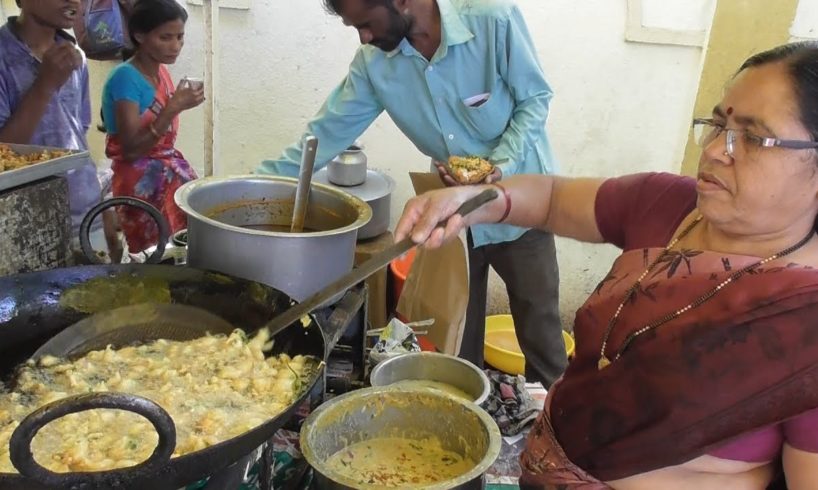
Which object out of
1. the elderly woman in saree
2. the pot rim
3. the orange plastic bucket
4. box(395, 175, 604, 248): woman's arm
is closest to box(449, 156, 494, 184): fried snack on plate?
box(395, 175, 604, 248): woman's arm

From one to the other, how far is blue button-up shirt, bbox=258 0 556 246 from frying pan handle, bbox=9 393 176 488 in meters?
1.59

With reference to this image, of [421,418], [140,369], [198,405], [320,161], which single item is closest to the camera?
[198,405]

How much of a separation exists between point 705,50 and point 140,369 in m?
3.36

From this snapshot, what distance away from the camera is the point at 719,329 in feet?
3.97

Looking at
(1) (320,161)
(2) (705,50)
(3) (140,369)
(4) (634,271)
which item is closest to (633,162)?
(2) (705,50)

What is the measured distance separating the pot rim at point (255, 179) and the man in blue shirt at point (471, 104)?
1.47ft

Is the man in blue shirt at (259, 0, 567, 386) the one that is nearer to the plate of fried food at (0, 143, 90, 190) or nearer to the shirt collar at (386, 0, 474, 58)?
the shirt collar at (386, 0, 474, 58)

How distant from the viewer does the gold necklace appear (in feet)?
4.07

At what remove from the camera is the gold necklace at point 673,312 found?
1241 mm

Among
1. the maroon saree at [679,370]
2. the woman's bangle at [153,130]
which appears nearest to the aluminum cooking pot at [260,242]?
the maroon saree at [679,370]

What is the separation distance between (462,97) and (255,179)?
104 centimetres

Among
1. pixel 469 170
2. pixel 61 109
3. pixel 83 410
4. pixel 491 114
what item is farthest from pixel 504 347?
pixel 83 410

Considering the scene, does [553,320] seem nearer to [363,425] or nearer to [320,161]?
[320,161]

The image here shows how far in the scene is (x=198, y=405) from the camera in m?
1.30
